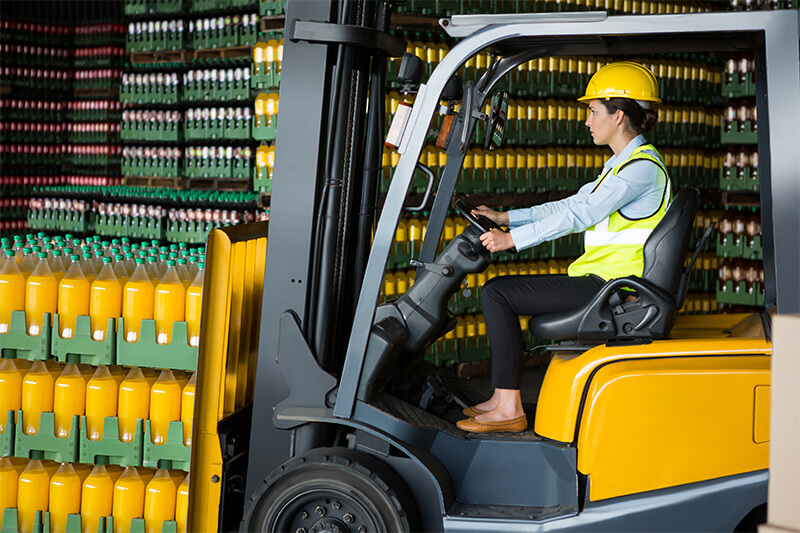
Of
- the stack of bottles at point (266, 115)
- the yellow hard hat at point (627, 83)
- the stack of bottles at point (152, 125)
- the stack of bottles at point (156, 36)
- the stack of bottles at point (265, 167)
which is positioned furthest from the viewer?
the stack of bottles at point (156, 36)

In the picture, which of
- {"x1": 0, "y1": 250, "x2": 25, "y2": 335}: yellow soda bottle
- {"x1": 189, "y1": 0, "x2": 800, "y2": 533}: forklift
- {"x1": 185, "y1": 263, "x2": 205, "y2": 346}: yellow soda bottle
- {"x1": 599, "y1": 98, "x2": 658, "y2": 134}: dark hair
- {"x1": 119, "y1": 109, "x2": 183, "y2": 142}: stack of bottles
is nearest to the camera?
{"x1": 189, "y1": 0, "x2": 800, "y2": 533}: forklift

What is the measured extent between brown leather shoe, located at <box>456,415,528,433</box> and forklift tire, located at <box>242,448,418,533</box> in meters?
0.46

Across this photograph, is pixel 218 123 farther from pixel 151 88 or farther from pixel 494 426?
pixel 494 426

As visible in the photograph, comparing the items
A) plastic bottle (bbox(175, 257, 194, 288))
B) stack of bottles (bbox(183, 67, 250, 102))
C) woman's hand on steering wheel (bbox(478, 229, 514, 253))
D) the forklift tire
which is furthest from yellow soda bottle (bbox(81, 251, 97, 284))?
stack of bottles (bbox(183, 67, 250, 102))

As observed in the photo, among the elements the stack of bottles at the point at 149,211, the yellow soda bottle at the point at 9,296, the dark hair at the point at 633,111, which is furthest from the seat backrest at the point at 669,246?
the stack of bottles at the point at 149,211

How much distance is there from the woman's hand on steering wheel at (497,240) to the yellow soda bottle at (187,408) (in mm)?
1612

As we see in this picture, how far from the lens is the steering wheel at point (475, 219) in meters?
4.00

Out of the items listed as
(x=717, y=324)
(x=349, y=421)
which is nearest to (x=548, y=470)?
(x=349, y=421)

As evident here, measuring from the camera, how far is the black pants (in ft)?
13.2

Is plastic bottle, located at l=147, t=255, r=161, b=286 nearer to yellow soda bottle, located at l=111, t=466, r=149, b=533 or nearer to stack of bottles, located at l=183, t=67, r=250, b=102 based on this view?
yellow soda bottle, located at l=111, t=466, r=149, b=533

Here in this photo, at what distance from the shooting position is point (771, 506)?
2.56 metres

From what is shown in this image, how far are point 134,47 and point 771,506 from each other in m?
10.8

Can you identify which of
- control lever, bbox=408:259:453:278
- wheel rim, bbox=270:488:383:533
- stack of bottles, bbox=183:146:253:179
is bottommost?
wheel rim, bbox=270:488:383:533

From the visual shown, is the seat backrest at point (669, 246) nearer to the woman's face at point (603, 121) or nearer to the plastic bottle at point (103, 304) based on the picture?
the woman's face at point (603, 121)
